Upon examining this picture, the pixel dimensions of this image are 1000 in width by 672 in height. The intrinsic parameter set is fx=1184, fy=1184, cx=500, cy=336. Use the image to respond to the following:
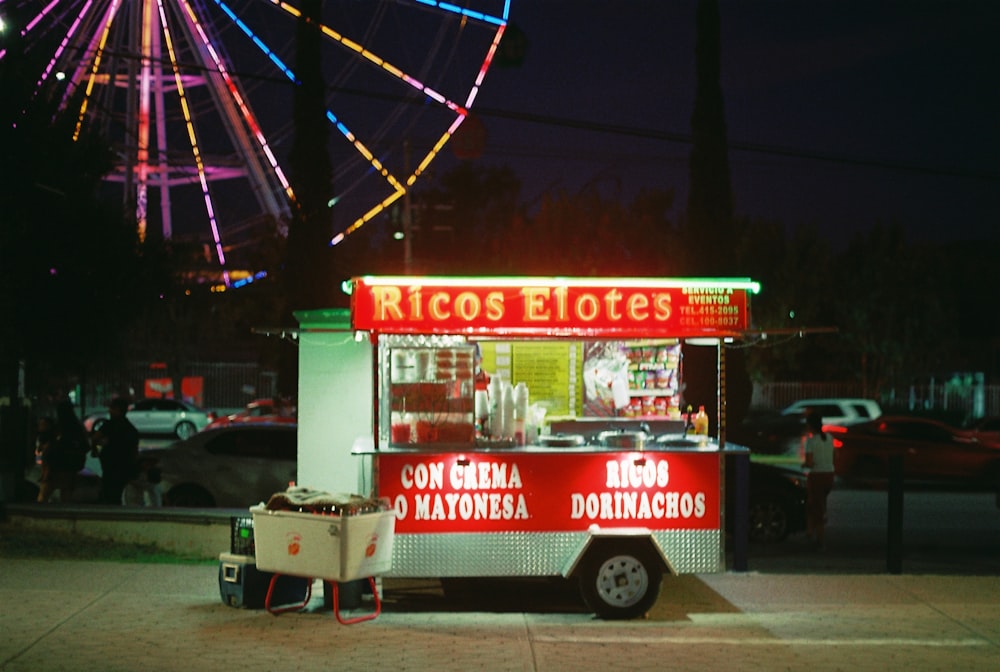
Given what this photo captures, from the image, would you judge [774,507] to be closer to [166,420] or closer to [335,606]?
[335,606]

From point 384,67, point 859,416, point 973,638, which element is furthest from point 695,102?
point 973,638

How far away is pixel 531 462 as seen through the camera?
9.62 metres

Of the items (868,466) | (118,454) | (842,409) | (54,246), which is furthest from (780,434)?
(54,246)

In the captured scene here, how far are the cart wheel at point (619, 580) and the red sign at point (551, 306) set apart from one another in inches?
71.2

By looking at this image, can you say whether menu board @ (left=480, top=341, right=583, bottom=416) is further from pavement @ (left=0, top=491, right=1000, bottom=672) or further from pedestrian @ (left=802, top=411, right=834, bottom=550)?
pedestrian @ (left=802, top=411, right=834, bottom=550)

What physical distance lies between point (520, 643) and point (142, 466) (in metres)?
7.01

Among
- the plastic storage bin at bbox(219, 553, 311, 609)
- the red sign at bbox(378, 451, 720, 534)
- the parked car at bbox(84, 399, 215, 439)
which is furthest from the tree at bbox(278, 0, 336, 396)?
the red sign at bbox(378, 451, 720, 534)

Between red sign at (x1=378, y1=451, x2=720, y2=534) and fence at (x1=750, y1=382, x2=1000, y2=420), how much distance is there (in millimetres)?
29352

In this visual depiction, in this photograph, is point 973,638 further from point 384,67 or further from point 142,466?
point 384,67

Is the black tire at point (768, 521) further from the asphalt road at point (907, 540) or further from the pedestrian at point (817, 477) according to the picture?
the pedestrian at point (817, 477)

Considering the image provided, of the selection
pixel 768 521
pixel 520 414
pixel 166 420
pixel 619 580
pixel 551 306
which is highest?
pixel 551 306

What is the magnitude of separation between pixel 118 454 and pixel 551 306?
22.3 ft

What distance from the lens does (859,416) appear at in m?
29.4

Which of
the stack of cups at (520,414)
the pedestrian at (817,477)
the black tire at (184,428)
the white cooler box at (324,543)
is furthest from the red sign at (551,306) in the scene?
the black tire at (184,428)
